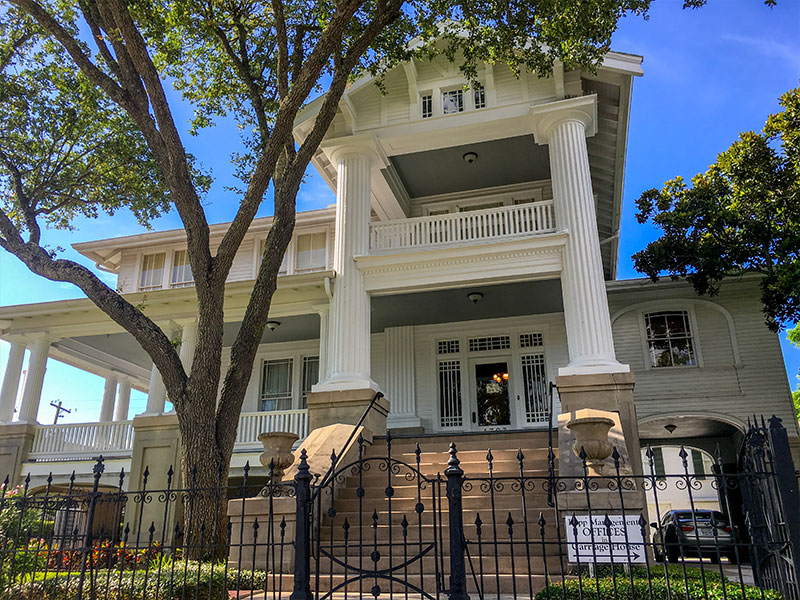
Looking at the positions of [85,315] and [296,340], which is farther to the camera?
[296,340]

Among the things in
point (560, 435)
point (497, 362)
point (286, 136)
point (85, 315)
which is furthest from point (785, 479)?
point (85, 315)

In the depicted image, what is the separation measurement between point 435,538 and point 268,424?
11690 mm

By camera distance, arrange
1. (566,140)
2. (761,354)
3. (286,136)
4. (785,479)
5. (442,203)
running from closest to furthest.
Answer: (785,479), (286,136), (566,140), (761,354), (442,203)

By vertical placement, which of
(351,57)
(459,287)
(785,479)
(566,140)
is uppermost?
(566,140)

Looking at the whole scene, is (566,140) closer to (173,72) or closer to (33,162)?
(173,72)

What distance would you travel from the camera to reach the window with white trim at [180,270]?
20500 millimetres

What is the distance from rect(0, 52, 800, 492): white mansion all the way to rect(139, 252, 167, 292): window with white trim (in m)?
2.47

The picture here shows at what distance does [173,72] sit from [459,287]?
724 centimetres

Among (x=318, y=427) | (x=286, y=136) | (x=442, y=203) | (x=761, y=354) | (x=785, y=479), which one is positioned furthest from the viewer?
(x=442, y=203)

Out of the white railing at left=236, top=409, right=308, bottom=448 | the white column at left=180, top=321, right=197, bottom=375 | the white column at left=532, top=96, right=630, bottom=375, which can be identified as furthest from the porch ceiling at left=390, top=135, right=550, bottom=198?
the white railing at left=236, top=409, right=308, bottom=448

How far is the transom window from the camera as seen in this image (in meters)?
16.6

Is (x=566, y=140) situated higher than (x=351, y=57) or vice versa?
(x=566, y=140)

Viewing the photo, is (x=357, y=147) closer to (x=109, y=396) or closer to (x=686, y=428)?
(x=686, y=428)

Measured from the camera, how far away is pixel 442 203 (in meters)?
17.5
